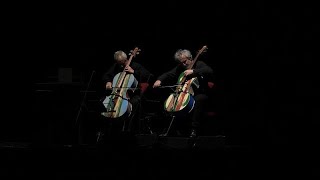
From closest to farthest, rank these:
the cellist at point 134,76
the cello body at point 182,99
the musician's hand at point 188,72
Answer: the cello body at point 182,99 → the musician's hand at point 188,72 → the cellist at point 134,76

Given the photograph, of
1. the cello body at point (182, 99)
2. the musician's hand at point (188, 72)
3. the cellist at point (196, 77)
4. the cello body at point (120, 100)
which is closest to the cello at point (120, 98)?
the cello body at point (120, 100)

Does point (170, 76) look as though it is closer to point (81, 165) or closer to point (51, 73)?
point (51, 73)

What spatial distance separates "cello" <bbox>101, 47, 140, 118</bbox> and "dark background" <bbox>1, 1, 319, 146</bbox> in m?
0.37

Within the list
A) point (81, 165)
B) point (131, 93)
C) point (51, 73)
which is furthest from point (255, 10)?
point (81, 165)

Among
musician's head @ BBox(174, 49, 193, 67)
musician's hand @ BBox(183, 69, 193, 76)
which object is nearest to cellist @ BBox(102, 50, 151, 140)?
musician's head @ BBox(174, 49, 193, 67)

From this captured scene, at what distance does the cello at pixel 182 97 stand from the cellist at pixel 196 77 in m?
0.04

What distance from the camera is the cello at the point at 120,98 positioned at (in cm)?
646

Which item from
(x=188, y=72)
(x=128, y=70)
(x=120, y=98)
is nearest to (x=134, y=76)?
(x=128, y=70)

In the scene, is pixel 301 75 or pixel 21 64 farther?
pixel 21 64

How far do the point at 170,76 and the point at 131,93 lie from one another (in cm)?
51

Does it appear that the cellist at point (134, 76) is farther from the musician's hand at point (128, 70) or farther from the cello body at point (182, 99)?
the cello body at point (182, 99)

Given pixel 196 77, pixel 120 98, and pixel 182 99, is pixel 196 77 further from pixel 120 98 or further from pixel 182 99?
pixel 120 98

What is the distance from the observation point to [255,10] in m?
6.70

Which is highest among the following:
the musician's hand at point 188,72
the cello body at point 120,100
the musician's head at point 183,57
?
the musician's head at point 183,57
